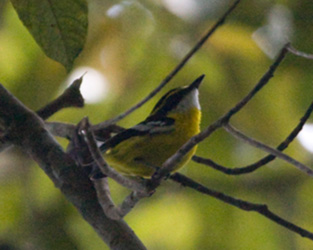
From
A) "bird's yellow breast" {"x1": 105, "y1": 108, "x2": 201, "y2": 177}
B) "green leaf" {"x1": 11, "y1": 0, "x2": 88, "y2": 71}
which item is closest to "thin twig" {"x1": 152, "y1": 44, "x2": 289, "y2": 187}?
"green leaf" {"x1": 11, "y1": 0, "x2": 88, "y2": 71}

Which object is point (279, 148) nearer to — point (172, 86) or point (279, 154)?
point (279, 154)

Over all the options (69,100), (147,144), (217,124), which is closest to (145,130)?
(147,144)

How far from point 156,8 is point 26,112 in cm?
181

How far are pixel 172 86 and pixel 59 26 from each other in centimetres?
202

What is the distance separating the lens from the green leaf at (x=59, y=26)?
6.96ft

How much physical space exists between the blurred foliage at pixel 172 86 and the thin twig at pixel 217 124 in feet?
5.58

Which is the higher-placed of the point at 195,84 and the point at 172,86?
the point at 195,84

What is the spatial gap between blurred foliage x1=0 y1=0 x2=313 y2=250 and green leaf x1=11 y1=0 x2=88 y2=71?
78.2 inches

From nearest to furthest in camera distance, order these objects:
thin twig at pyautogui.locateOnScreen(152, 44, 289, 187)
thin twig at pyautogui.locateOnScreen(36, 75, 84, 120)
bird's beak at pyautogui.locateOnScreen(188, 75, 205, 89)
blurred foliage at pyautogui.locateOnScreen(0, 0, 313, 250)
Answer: thin twig at pyautogui.locateOnScreen(152, 44, 289, 187)
thin twig at pyautogui.locateOnScreen(36, 75, 84, 120)
bird's beak at pyautogui.locateOnScreen(188, 75, 205, 89)
blurred foliage at pyautogui.locateOnScreen(0, 0, 313, 250)

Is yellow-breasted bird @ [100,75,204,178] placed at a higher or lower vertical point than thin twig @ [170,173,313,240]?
lower

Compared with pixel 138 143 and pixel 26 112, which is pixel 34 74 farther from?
pixel 26 112

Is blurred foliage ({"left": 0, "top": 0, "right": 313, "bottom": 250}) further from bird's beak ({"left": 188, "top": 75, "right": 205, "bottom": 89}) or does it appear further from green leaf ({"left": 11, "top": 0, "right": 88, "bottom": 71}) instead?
green leaf ({"left": 11, "top": 0, "right": 88, "bottom": 71})

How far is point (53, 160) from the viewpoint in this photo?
8.60 ft

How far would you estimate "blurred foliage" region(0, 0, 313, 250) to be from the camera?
410 centimetres
